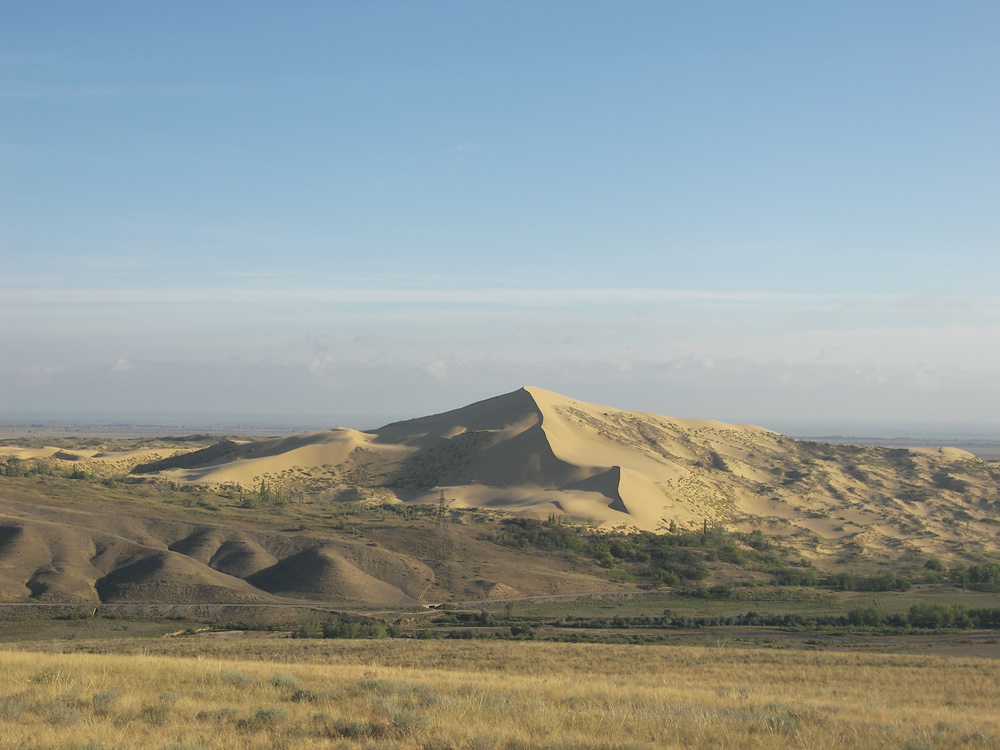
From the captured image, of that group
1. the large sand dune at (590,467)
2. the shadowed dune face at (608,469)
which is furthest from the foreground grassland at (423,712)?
the shadowed dune face at (608,469)

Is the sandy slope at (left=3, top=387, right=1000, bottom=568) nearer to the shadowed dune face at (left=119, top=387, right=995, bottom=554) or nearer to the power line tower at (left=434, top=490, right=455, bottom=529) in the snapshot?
the shadowed dune face at (left=119, top=387, right=995, bottom=554)

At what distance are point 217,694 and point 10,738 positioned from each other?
3.29 meters

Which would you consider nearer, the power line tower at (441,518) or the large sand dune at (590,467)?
the power line tower at (441,518)

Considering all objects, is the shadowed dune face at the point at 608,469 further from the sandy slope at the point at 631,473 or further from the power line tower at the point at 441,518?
the power line tower at the point at 441,518

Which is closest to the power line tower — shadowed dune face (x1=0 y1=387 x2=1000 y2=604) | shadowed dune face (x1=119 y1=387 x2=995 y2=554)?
shadowed dune face (x1=0 y1=387 x2=1000 y2=604)

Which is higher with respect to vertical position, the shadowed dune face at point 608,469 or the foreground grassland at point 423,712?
the foreground grassland at point 423,712

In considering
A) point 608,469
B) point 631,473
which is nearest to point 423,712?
point 631,473

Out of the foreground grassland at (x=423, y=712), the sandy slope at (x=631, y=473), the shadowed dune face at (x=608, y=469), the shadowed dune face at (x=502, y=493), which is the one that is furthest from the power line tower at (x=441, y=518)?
the foreground grassland at (x=423, y=712)

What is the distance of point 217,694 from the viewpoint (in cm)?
1096

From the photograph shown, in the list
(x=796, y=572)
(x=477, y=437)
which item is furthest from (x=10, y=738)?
(x=477, y=437)

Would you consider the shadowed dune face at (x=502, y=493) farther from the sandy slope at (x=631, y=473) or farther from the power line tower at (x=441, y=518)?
the power line tower at (x=441, y=518)

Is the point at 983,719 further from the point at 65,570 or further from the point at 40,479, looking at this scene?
the point at 40,479

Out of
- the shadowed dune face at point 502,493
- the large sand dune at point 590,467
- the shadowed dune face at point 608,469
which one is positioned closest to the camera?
the shadowed dune face at point 502,493

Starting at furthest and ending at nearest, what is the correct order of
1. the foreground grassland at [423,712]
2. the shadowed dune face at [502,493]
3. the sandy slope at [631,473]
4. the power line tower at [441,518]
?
the sandy slope at [631,473], the power line tower at [441,518], the shadowed dune face at [502,493], the foreground grassland at [423,712]
